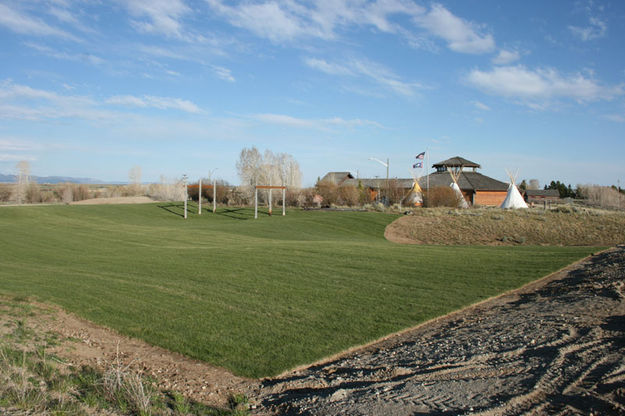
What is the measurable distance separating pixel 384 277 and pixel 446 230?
57.7ft

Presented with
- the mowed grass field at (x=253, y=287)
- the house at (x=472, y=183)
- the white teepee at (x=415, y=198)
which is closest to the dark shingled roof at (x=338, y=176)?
the house at (x=472, y=183)

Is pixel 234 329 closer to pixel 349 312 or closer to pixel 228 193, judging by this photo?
pixel 349 312

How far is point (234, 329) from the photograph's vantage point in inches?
328

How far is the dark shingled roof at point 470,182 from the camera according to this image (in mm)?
56969

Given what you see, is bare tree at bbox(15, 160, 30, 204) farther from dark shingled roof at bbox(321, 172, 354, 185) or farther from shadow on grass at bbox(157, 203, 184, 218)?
dark shingled roof at bbox(321, 172, 354, 185)

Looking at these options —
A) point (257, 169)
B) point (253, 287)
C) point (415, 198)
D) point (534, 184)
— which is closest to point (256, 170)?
point (257, 169)

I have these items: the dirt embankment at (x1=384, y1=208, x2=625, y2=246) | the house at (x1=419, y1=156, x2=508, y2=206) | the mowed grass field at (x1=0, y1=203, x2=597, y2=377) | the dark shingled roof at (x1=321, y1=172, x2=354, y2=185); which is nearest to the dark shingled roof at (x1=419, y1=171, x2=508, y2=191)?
the house at (x1=419, y1=156, x2=508, y2=206)

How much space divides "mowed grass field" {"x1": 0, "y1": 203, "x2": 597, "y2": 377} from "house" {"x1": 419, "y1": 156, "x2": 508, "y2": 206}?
128 feet

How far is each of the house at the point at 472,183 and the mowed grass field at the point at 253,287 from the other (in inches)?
1539

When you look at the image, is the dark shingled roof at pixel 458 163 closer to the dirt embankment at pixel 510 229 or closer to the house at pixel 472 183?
the house at pixel 472 183

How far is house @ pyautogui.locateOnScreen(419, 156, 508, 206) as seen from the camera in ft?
186

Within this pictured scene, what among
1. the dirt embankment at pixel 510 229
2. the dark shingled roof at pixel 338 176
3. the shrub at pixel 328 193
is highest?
the dark shingled roof at pixel 338 176

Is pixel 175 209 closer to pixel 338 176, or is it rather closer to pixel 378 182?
pixel 378 182

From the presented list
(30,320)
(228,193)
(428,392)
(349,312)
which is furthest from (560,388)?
(228,193)
